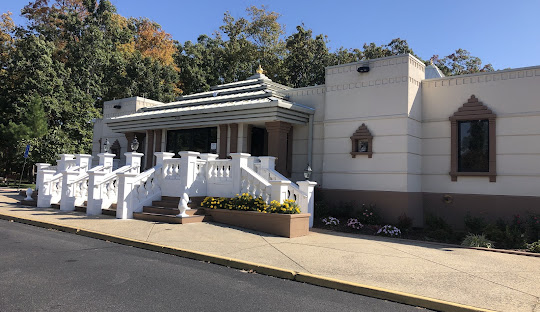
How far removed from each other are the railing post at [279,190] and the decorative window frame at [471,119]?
5.86 meters

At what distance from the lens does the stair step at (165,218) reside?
11239 millimetres

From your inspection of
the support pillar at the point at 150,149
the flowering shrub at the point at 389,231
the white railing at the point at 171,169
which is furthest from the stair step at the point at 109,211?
the flowering shrub at the point at 389,231

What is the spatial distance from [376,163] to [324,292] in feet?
26.7

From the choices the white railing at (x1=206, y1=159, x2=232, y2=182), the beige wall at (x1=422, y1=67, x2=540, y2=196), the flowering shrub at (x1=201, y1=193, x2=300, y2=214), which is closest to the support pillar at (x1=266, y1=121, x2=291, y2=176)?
the white railing at (x1=206, y1=159, x2=232, y2=182)

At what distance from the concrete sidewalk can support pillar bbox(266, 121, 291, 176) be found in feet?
12.2

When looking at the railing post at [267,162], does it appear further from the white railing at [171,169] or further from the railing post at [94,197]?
the railing post at [94,197]

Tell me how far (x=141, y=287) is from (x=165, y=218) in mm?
5969

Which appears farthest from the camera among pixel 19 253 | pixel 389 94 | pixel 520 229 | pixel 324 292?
pixel 389 94

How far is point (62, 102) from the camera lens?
101 feet

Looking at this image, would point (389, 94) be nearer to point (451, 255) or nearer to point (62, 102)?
point (451, 255)

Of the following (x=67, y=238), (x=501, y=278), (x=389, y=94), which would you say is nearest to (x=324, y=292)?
(x=501, y=278)

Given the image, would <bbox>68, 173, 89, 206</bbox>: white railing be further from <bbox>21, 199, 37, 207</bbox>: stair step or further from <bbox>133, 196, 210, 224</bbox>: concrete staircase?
<bbox>133, 196, 210, 224</bbox>: concrete staircase

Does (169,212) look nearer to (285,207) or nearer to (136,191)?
(136,191)

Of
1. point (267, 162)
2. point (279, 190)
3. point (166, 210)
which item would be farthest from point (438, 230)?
point (166, 210)
